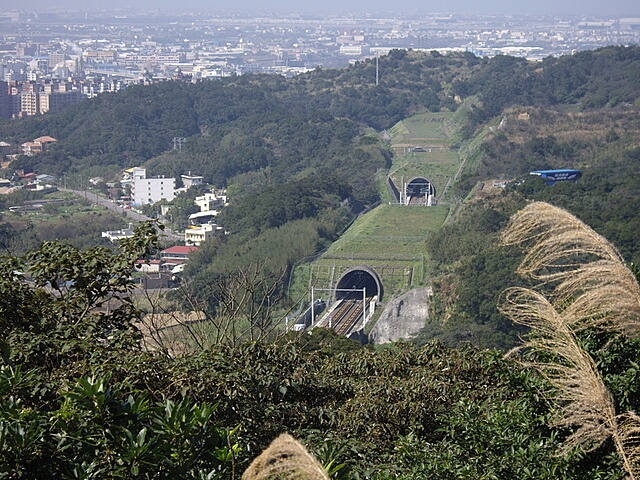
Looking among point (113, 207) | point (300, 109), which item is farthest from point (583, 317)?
point (300, 109)

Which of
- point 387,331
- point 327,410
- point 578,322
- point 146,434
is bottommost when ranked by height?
point 387,331

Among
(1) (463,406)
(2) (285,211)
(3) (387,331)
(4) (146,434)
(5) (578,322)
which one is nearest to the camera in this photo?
(4) (146,434)

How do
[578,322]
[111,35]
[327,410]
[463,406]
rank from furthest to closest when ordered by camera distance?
[111,35], [327,410], [463,406], [578,322]

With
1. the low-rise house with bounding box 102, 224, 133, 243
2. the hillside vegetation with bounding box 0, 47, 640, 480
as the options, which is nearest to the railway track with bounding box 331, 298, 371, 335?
the hillside vegetation with bounding box 0, 47, 640, 480

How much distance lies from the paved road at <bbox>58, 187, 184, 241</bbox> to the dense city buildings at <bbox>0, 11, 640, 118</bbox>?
2753 centimetres

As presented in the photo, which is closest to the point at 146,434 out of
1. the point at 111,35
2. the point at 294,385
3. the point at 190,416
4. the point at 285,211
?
the point at 190,416

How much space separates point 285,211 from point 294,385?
27.4m

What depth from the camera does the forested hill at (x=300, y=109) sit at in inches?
2036

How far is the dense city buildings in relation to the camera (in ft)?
309

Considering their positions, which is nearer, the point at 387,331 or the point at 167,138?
the point at 387,331

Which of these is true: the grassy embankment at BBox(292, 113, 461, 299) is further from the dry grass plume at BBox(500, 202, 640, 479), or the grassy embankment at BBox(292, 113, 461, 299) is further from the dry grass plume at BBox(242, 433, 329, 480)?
the dry grass plume at BBox(242, 433, 329, 480)

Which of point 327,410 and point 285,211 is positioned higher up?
point 327,410

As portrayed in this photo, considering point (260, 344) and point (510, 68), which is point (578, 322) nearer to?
point (260, 344)

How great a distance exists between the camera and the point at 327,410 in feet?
21.5
